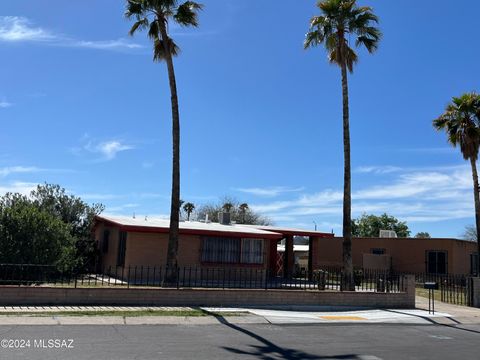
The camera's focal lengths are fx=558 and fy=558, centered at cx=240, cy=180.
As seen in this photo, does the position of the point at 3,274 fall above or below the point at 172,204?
below

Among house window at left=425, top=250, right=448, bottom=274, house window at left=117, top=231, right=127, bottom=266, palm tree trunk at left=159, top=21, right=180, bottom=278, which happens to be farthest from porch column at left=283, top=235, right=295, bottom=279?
palm tree trunk at left=159, top=21, right=180, bottom=278

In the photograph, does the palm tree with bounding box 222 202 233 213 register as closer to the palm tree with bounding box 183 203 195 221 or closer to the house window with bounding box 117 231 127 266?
the palm tree with bounding box 183 203 195 221

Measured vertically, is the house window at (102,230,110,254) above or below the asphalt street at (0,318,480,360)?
above

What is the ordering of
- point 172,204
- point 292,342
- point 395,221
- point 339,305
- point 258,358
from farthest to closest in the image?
point 395,221 → point 172,204 → point 339,305 → point 292,342 → point 258,358

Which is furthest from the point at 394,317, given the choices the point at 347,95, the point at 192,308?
the point at 347,95

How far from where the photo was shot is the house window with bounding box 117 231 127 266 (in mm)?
24178

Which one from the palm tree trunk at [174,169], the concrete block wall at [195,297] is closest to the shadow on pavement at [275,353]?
the concrete block wall at [195,297]

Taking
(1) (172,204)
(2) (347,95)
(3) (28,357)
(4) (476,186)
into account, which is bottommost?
(3) (28,357)

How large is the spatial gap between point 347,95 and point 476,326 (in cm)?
1044

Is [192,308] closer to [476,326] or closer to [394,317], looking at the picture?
[394,317]

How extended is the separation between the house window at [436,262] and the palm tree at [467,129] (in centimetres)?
553

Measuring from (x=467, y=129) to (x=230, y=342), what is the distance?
23.4 meters

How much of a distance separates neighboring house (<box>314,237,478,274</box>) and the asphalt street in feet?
74.9

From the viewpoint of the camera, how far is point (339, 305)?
17.8 meters
